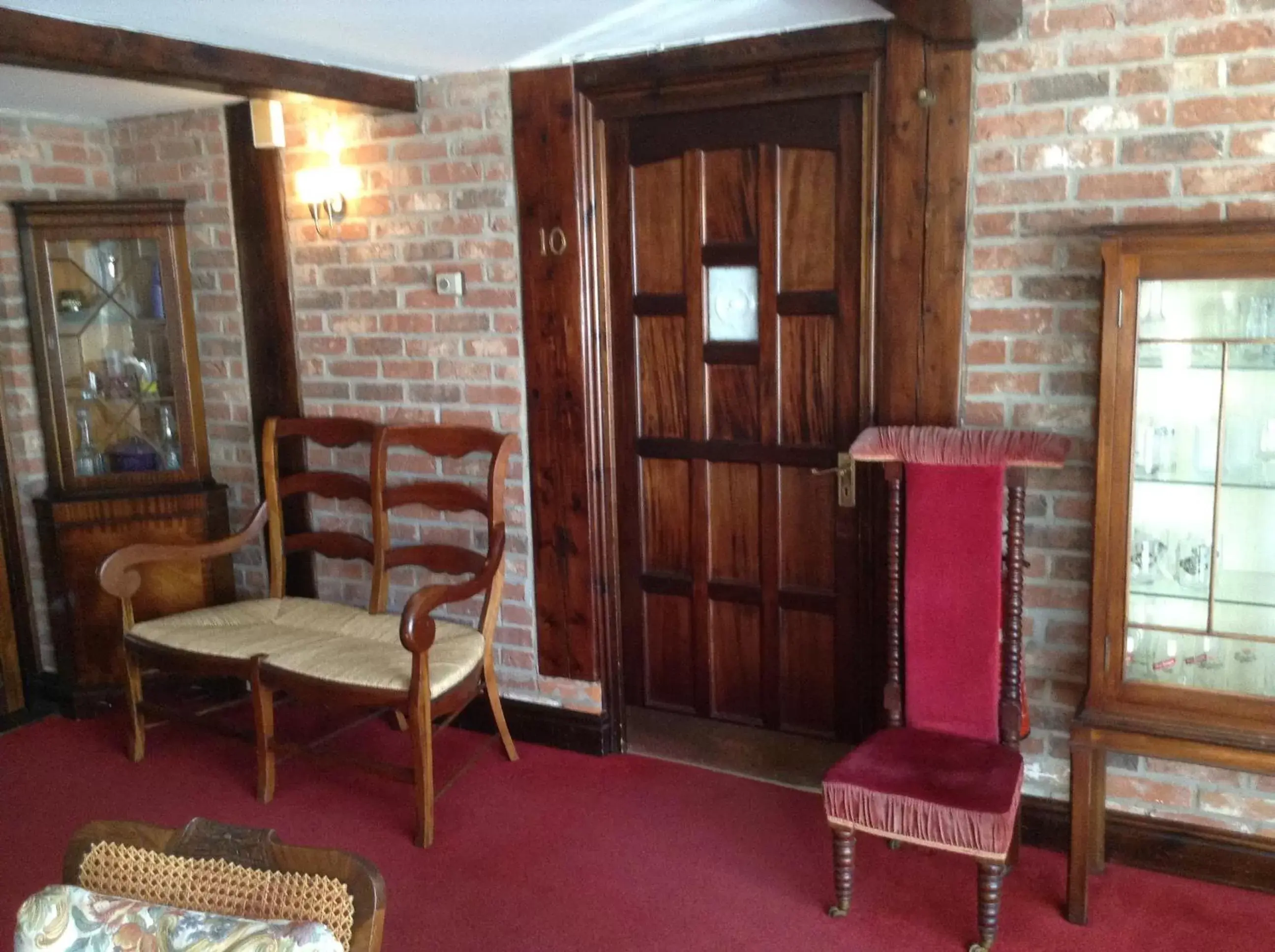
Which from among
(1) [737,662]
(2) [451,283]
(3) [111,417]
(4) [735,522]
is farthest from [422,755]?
(3) [111,417]

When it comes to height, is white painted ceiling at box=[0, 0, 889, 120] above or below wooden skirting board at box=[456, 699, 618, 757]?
above

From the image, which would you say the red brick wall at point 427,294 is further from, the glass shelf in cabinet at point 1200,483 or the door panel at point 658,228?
the glass shelf in cabinet at point 1200,483

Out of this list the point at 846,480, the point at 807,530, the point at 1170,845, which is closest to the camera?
the point at 1170,845

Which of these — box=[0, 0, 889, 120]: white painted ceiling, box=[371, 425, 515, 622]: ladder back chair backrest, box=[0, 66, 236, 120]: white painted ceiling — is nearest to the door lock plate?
box=[371, 425, 515, 622]: ladder back chair backrest

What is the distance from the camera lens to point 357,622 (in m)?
3.46

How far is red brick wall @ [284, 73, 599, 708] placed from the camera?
3348mm

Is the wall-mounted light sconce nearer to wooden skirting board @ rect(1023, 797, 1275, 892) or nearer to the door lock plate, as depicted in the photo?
the door lock plate

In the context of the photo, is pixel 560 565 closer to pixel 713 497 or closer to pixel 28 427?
pixel 713 497

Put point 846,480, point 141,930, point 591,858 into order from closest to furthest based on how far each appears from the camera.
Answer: point 141,930 → point 591,858 → point 846,480

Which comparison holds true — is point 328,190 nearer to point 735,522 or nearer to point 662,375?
point 662,375

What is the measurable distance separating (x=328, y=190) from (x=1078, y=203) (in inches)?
94.1

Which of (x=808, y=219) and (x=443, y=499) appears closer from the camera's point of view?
(x=808, y=219)

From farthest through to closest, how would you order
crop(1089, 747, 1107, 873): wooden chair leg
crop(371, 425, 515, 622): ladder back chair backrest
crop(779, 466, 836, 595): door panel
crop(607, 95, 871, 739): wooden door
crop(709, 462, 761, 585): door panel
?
crop(371, 425, 515, 622): ladder back chair backrest, crop(709, 462, 761, 585): door panel, crop(779, 466, 836, 595): door panel, crop(607, 95, 871, 739): wooden door, crop(1089, 747, 1107, 873): wooden chair leg

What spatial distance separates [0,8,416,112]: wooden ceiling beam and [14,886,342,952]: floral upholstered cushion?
78.4 inches
